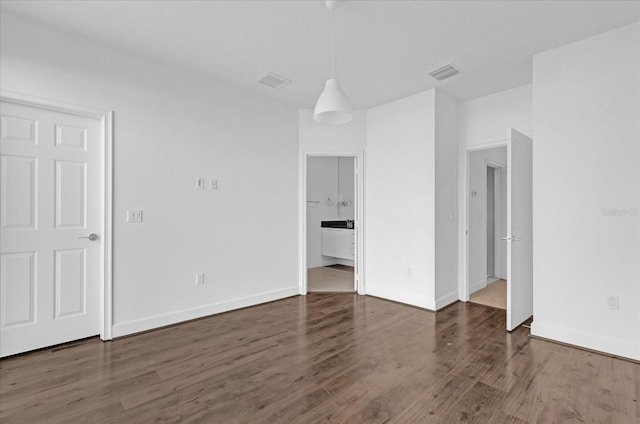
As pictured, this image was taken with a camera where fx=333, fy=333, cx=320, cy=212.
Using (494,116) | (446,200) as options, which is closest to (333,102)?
(446,200)

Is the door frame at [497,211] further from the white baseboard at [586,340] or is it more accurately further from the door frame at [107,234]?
the door frame at [107,234]

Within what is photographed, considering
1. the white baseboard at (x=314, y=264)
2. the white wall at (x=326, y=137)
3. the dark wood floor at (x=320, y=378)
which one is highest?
the white wall at (x=326, y=137)

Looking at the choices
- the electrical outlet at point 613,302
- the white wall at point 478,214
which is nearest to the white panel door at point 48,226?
the white wall at point 478,214

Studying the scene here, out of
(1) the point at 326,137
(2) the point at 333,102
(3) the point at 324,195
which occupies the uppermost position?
(1) the point at 326,137

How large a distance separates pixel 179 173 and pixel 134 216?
65cm

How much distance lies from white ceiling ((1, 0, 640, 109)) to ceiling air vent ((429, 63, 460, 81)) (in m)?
0.08

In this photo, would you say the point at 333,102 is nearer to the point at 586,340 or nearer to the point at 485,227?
the point at 586,340

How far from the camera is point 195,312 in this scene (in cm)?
378

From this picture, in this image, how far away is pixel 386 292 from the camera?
4676 mm

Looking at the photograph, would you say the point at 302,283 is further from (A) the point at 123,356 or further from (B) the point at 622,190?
(B) the point at 622,190

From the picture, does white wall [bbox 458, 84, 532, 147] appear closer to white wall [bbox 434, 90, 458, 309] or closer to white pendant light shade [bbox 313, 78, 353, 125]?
white wall [bbox 434, 90, 458, 309]

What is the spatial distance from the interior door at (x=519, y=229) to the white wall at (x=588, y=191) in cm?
20

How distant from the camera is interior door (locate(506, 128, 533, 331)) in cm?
338

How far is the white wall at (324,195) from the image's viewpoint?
7.03 meters
